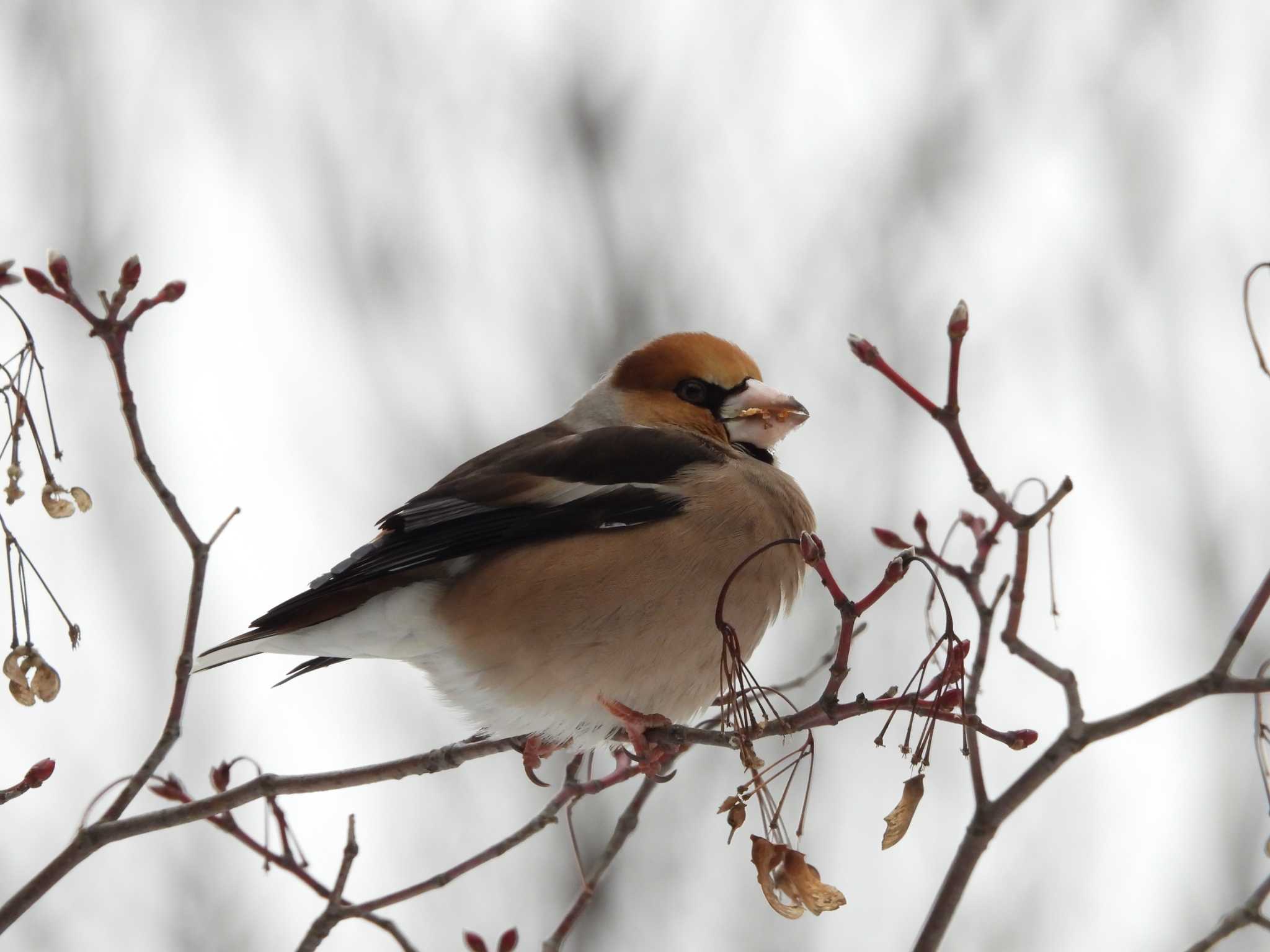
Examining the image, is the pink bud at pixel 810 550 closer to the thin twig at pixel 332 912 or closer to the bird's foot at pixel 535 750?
the thin twig at pixel 332 912

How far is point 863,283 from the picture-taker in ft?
34.2

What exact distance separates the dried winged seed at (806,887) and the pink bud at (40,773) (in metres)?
1.59

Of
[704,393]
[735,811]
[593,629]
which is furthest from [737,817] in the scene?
[704,393]

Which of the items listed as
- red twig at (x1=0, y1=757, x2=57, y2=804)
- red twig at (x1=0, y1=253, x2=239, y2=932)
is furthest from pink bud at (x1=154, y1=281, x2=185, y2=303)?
red twig at (x1=0, y1=757, x2=57, y2=804)

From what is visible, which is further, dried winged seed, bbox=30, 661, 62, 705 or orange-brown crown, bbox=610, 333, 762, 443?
orange-brown crown, bbox=610, 333, 762, 443

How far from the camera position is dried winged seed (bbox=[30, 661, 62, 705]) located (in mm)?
3025

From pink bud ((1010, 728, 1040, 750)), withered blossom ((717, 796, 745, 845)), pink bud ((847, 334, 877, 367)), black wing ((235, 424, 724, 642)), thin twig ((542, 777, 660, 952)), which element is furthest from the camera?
black wing ((235, 424, 724, 642))

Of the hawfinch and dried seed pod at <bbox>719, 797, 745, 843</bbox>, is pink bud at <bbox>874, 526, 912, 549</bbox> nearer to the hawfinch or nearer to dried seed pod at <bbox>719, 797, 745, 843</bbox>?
dried seed pod at <bbox>719, 797, 745, 843</bbox>

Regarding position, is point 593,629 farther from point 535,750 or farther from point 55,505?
point 55,505

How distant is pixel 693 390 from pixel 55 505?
2.79 metres

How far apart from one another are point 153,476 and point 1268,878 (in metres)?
2.29

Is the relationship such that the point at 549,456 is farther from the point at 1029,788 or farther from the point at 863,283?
the point at 863,283

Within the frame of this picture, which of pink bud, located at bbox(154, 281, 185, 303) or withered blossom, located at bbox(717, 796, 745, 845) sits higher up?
pink bud, located at bbox(154, 281, 185, 303)

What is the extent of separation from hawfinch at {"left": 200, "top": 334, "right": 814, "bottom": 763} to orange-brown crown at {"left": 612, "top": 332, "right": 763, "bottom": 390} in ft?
1.65
